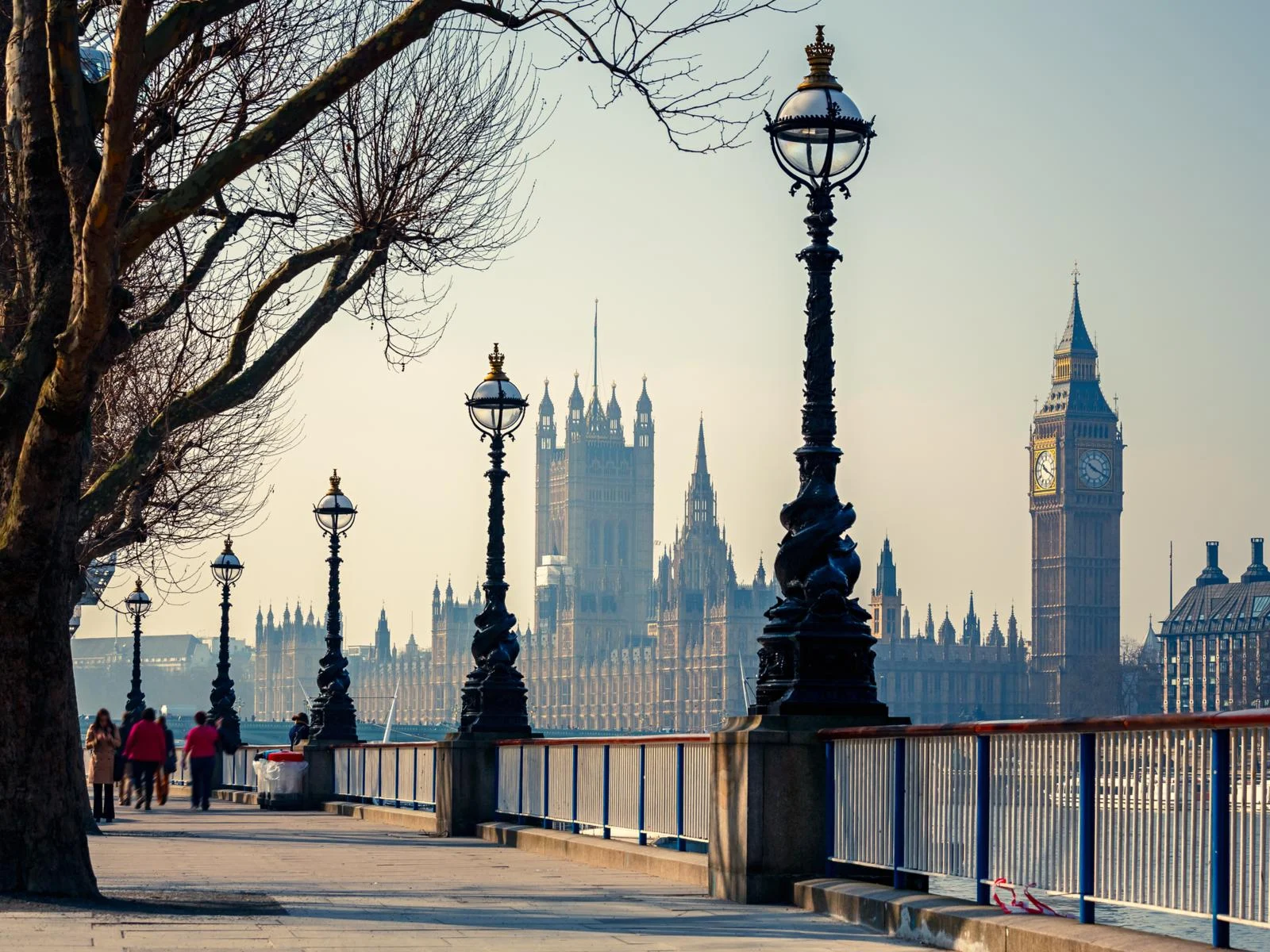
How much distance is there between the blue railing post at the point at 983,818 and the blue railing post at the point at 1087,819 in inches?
38.5

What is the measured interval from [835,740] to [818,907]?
0.92 m

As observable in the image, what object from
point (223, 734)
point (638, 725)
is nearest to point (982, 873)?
point (223, 734)

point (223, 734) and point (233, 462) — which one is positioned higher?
point (233, 462)

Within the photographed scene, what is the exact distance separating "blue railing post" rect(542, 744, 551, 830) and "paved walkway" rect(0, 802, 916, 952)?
24.3 inches

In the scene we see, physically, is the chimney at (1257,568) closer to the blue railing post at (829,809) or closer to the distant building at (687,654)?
the distant building at (687,654)

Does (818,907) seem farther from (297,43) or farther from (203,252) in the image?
(297,43)

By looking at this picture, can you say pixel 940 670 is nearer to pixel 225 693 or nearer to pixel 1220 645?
pixel 1220 645

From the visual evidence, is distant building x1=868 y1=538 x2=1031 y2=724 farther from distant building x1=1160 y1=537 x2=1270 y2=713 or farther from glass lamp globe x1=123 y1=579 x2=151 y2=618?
glass lamp globe x1=123 y1=579 x2=151 y2=618

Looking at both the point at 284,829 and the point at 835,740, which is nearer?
the point at 835,740

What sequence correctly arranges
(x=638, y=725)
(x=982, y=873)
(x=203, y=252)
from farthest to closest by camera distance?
1. (x=638, y=725)
2. (x=203, y=252)
3. (x=982, y=873)

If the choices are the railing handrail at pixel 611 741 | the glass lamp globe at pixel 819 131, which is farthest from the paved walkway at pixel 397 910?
the glass lamp globe at pixel 819 131

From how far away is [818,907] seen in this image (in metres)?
11.6

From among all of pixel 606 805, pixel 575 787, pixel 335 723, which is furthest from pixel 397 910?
pixel 335 723

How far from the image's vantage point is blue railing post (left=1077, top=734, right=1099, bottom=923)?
29.9 ft
